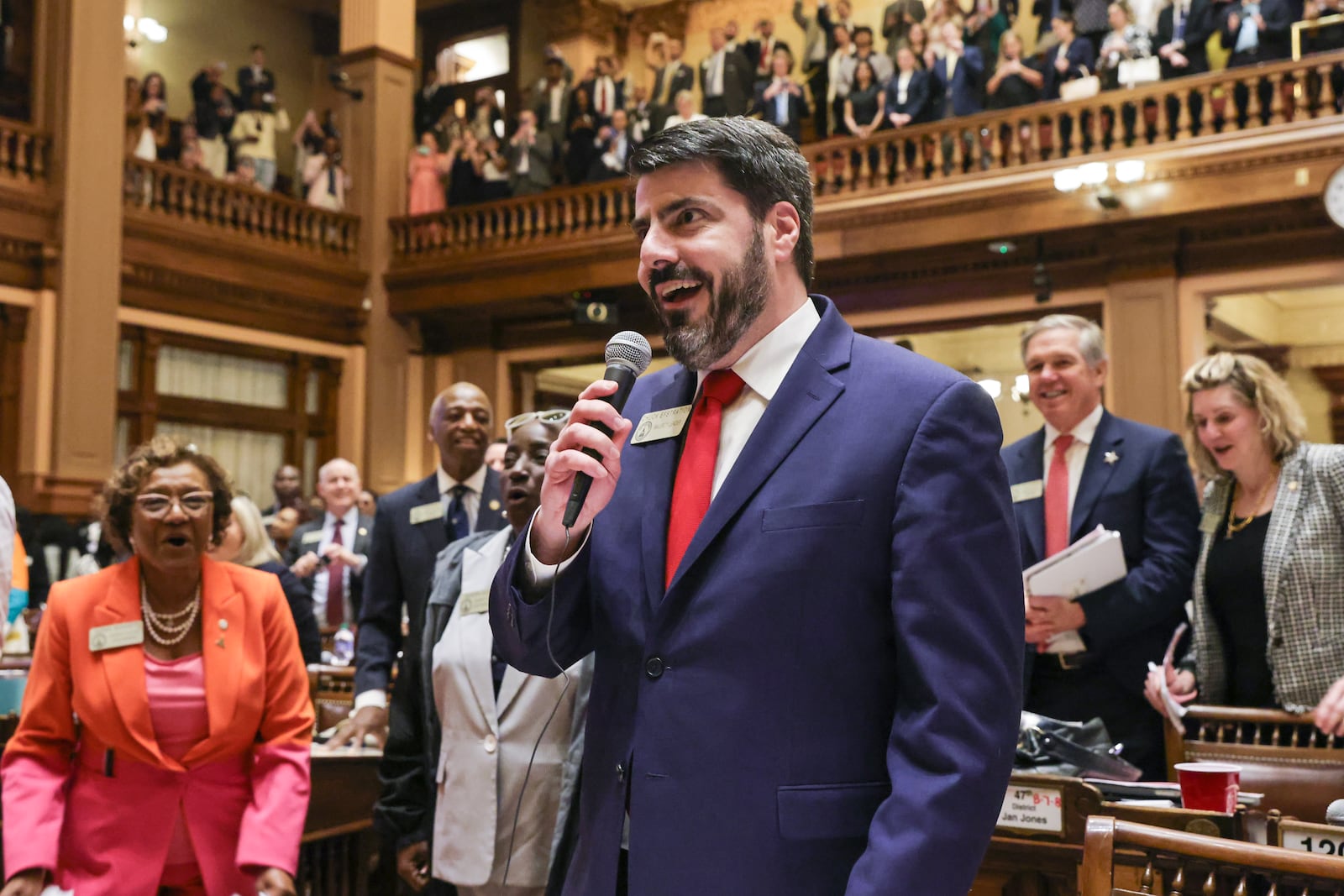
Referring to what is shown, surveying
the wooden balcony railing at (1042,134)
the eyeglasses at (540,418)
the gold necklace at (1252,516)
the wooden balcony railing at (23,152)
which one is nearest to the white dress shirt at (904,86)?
the wooden balcony railing at (1042,134)

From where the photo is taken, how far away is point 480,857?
2.51 metres

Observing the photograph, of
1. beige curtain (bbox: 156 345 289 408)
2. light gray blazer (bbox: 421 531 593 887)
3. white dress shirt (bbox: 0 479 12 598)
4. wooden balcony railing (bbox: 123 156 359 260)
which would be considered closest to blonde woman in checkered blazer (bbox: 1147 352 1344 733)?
light gray blazer (bbox: 421 531 593 887)

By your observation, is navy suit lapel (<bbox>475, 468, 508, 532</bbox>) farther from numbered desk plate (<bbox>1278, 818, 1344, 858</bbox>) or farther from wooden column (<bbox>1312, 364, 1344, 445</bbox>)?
wooden column (<bbox>1312, 364, 1344, 445</bbox>)

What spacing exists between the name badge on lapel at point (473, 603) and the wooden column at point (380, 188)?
386 inches

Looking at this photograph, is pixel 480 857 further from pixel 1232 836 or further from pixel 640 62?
pixel 640 62

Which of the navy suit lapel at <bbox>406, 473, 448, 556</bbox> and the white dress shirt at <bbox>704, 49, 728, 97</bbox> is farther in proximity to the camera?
the white dress shirt at <bbox>704, 49, 728, 97</bbox>

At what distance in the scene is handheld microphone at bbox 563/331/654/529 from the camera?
149 centimetres

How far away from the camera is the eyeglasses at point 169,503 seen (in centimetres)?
274

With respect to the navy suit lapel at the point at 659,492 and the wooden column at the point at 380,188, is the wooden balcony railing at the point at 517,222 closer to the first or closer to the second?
the wooden column at the point at 380,188

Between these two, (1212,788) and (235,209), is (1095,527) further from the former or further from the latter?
(235,209)

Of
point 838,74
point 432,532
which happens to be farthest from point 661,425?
point 838,74

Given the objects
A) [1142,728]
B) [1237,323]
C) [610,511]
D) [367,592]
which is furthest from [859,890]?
[1237,323]

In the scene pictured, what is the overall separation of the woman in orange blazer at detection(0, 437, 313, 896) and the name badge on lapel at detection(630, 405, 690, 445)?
4.73ft

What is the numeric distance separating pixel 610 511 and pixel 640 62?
13.9 metres
